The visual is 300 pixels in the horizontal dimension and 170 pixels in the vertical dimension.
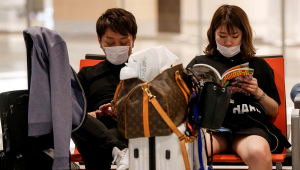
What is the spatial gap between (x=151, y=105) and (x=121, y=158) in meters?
0.37

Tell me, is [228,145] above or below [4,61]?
below

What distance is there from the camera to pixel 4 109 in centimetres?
242

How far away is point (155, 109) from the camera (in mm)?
2367

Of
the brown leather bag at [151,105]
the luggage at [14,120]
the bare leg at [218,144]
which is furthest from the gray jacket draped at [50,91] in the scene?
the bare leg at [218,144]

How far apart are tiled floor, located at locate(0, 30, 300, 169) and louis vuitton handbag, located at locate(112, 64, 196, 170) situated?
3.47 meters

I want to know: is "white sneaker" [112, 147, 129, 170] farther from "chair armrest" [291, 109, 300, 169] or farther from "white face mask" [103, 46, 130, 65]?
"chair armrest" [291, 109, 300, 169]

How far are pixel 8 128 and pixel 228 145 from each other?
1.25 meters

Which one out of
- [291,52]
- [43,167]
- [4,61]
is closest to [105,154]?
[43,167]

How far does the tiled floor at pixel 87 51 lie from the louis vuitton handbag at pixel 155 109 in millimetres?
3469

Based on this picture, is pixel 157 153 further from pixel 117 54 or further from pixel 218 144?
pixel 117 54

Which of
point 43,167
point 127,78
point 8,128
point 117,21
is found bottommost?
point 43,167

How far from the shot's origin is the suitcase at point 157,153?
2.38 m

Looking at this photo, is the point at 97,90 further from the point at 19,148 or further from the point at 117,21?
the point at 19,148

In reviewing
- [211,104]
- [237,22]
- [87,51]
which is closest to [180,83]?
[211,104]
